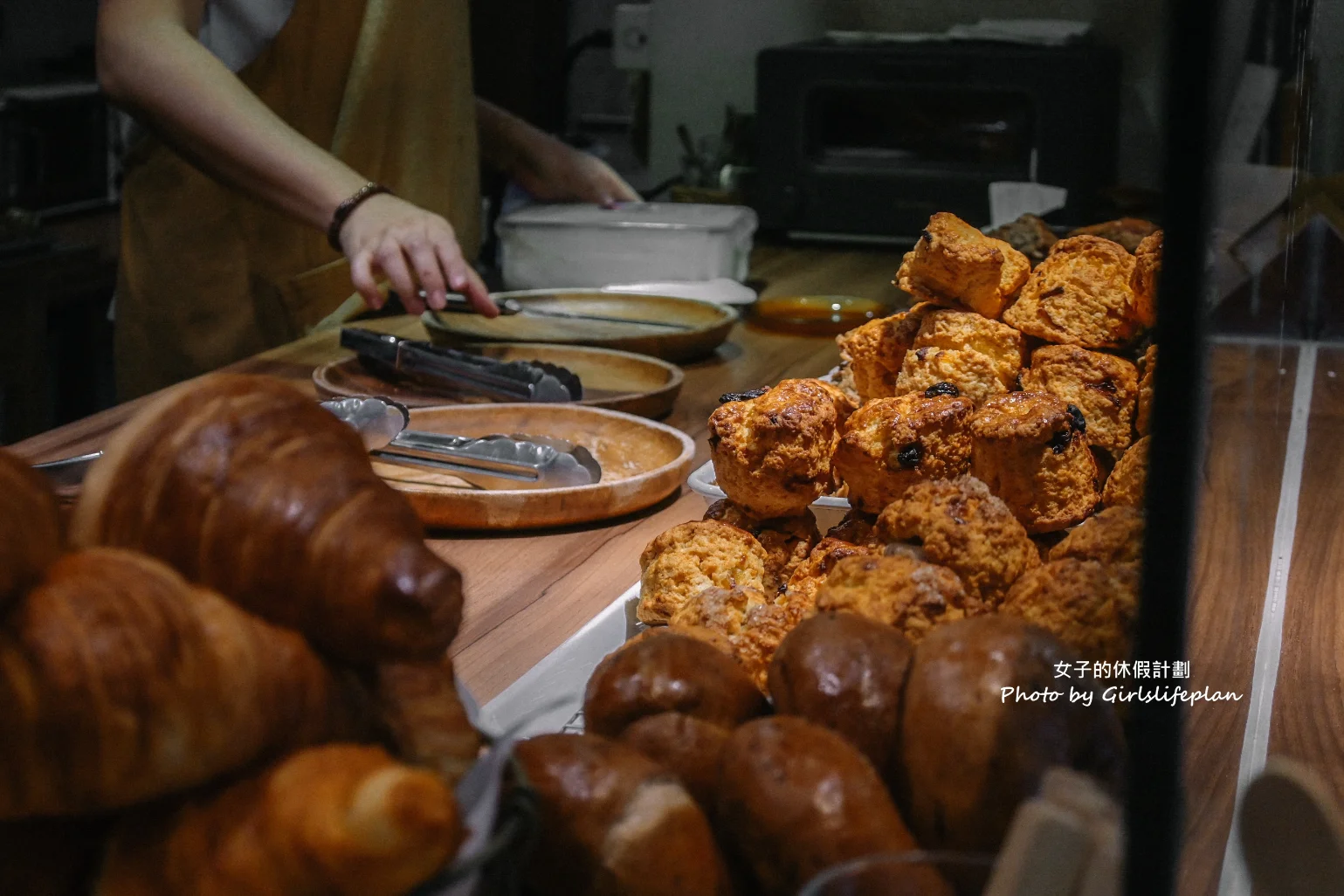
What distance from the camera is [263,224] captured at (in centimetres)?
242

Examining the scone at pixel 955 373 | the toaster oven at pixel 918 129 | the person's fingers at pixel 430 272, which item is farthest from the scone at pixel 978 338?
the toaster oven at pixel 918 129

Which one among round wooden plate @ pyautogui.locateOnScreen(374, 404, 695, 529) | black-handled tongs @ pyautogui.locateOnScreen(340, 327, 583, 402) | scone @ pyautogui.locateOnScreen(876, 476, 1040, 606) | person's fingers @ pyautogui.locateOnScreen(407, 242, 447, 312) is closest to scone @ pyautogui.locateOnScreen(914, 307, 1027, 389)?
scone @ pyautogui.locateOnScreen(876, 476, 1040, 606)

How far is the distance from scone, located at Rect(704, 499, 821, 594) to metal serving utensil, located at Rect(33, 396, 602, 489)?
340 millimetres

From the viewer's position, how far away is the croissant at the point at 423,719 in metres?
0.40

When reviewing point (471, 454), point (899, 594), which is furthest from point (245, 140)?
point (899, 594)

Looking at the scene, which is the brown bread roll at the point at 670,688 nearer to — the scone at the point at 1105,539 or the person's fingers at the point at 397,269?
the scone at the point at 1105,539

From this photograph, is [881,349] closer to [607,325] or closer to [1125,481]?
[1125,481]

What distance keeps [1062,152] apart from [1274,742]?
2.18 m

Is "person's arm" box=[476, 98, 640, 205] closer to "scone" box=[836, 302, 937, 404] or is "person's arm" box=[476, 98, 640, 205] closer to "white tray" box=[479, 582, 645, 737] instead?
"scone" box=[836, 302, 937, 404]

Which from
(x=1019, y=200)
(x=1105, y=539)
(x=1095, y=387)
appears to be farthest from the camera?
(x=1019, y=200)

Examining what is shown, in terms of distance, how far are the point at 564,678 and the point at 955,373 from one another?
33 centimetres

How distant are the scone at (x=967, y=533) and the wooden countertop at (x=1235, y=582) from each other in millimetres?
93

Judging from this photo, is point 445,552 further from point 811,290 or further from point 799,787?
point 811,290

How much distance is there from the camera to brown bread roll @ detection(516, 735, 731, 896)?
44 cm
